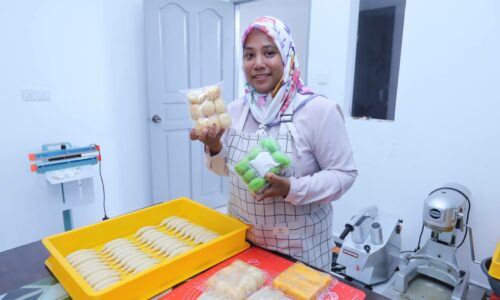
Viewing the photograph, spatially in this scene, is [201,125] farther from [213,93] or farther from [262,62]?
[262,62]

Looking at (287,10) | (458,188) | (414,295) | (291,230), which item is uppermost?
(287,10)

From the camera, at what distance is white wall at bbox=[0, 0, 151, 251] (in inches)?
85.8

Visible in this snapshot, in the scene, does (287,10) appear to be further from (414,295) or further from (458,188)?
(414,295)

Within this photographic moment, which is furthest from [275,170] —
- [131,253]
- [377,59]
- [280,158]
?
[377,59]

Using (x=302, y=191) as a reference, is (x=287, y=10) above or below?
above

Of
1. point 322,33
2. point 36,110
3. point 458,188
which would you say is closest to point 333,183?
point 458,188

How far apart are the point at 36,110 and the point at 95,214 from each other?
94 cm

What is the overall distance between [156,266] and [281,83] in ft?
2.03

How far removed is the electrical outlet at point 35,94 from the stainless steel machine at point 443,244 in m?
2.59

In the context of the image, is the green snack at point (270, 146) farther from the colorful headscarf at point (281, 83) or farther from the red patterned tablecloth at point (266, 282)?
the red patterned tablecloth at point (266, 282)

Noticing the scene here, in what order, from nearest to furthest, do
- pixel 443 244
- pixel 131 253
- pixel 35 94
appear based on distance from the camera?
pixel 131 253
pixel 443 244
pixel 35 94

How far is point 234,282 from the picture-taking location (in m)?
0.74

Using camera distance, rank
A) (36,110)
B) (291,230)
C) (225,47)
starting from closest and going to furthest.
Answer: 1. (291,230)
2. (36,110)
3. (225,47)

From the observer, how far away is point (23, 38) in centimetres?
216
